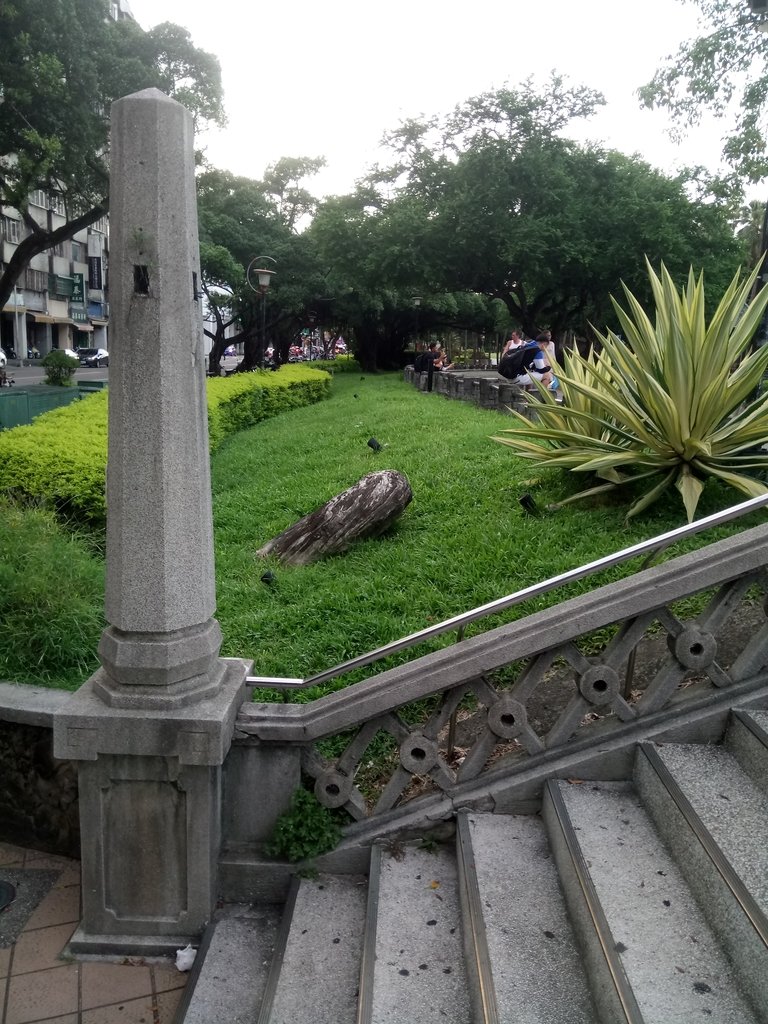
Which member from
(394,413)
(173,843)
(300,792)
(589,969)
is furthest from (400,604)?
(394,413)

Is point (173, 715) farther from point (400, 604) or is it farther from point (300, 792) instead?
point (400, 604)

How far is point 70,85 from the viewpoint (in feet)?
51.5

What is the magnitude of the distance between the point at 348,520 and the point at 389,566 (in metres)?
0.70

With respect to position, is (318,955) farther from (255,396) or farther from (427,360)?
(427,360)

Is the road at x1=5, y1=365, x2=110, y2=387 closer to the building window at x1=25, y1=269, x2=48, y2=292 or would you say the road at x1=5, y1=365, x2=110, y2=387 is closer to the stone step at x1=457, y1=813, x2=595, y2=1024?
the building window at x1=25, y1=269, x2=48, y2=292

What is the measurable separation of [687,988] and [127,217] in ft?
9.58

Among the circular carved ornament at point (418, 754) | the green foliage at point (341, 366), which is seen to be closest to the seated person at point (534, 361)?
the circular carved ornament at point (418, 754)

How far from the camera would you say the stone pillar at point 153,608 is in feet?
9.21

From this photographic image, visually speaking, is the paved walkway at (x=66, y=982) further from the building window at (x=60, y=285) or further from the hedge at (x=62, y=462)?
the building window at (x=60, y=285)

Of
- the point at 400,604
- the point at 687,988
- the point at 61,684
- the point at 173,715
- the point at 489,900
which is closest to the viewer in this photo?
the point at 687,988

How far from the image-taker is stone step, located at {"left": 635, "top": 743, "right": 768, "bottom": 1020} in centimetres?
Result: 220

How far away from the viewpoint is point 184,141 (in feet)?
9.33

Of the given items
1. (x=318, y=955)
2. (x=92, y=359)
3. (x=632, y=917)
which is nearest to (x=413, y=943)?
(x=318, y=955)

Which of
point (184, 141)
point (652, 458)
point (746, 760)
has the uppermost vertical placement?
point (184, 141)
